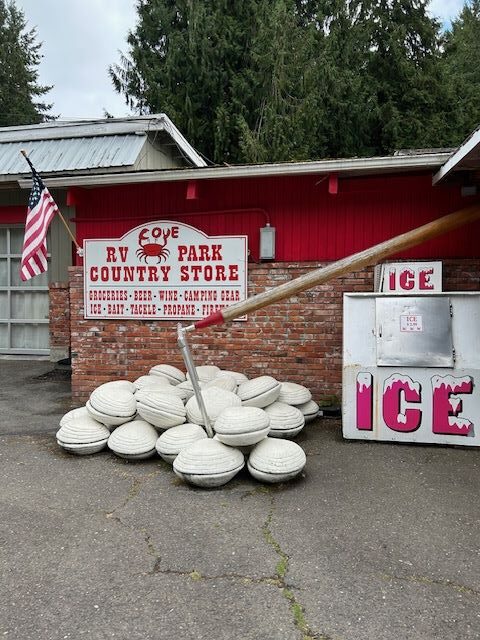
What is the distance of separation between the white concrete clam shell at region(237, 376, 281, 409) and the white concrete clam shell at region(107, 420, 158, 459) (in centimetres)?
94

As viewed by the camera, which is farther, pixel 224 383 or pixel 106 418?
pixel 224 383

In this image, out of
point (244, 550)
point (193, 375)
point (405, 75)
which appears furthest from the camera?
point (405, 75)

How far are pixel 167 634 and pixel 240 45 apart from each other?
19503mm

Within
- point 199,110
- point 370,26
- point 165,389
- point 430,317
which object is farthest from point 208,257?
point 370,26

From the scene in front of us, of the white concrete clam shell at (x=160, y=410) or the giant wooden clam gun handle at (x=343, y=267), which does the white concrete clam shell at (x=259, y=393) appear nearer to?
the white concrete clam shell at (x=160, y=410)

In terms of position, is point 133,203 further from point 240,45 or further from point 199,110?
point 240,45

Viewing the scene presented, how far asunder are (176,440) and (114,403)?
2.60 ft

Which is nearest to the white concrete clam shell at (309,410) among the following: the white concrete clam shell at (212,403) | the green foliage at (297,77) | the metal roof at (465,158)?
the white concrete clam shell at (212,403)

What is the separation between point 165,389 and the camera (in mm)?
5395

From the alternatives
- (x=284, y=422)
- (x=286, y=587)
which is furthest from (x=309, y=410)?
(x=286, y=587)

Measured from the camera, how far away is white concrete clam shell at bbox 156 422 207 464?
4.53 metres

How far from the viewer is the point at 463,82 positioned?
73.0ft

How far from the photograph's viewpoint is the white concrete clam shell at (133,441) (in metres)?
4.73

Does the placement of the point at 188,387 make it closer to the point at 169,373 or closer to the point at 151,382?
the point at 151,382
